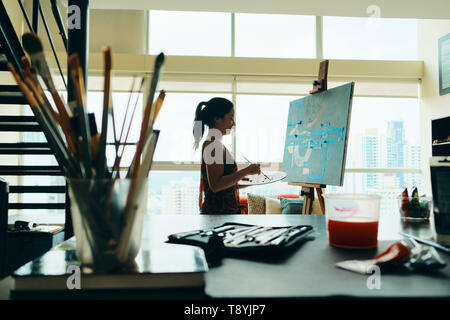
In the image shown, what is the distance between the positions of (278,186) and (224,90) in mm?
1655

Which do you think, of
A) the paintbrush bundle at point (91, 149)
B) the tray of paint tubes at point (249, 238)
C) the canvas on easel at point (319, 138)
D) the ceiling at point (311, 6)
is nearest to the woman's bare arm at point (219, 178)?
the canvas on easel at point (319, 138)

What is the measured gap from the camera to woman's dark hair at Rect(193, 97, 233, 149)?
2074mm

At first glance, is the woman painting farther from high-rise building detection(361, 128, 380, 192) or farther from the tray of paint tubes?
high-rise building detection(361, 128, 380, 192)

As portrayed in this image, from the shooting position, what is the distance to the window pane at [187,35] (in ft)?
16.9

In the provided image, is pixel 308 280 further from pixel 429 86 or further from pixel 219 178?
pixel 429 86

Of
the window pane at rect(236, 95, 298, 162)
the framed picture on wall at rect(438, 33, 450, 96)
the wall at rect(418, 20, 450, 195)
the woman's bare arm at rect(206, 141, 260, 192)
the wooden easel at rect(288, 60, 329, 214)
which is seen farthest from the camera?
the window pane at rect(236, 95, 298, 162)

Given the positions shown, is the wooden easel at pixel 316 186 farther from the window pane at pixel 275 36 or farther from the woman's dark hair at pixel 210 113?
the window pane at pixel 275 36

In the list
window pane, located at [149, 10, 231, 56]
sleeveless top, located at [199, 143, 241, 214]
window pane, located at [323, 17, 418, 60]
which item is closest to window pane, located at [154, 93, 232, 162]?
window pane, located at [149, 10, 231, 56]

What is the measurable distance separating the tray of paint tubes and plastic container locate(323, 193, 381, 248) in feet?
0.31

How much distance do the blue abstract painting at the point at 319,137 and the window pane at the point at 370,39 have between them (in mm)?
2723

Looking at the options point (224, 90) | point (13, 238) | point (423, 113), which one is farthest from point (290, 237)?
point (423, 113)

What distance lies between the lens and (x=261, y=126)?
5234 mm

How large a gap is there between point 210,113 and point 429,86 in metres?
4.22

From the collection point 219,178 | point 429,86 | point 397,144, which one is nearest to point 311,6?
point 219,178
